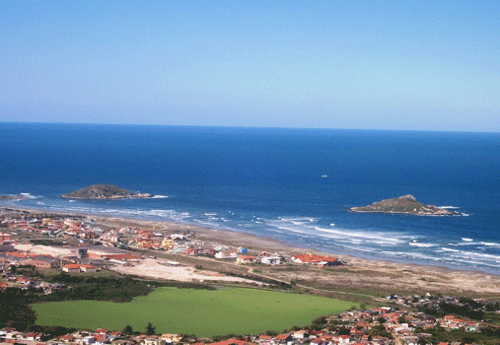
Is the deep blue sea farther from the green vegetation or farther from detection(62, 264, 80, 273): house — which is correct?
detection(62, 264, 80, 273): house

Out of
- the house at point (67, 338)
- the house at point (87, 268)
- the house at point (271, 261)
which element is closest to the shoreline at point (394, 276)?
the house at point (271, 261)

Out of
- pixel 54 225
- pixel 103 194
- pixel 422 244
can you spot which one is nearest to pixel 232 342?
pixel 422 244

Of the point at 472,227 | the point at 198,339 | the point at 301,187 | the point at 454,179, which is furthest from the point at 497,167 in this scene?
the point at 198,339

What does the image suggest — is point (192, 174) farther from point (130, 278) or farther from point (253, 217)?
point (130, 278)

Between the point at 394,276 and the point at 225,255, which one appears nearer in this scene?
the point at 394,276

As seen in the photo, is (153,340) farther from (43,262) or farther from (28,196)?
(28,196)

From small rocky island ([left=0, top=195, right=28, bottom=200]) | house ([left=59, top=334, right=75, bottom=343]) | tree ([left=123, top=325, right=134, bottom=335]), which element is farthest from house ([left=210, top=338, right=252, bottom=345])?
small rocky island ([left=0, top=195, right=28, bottom=200])
